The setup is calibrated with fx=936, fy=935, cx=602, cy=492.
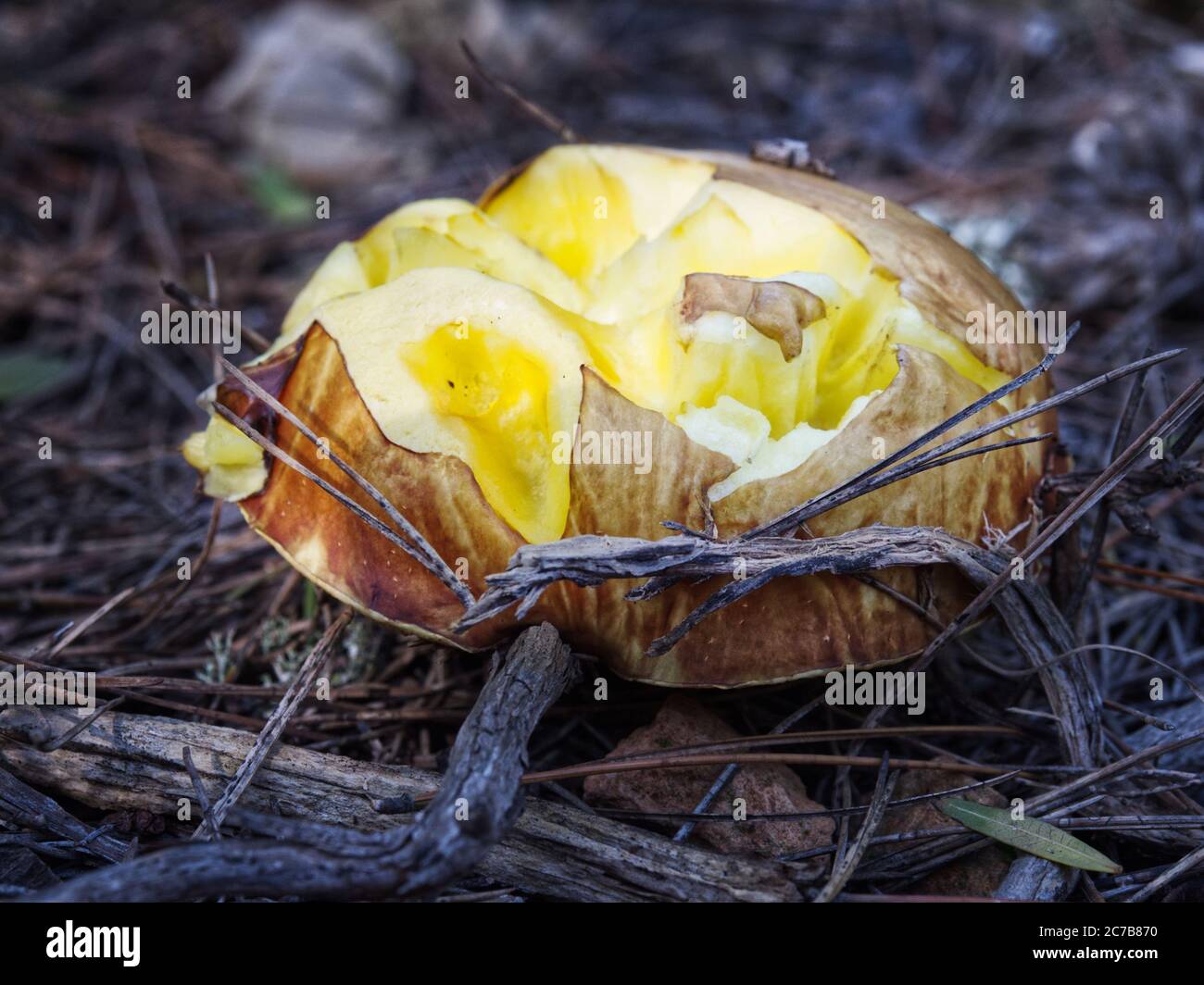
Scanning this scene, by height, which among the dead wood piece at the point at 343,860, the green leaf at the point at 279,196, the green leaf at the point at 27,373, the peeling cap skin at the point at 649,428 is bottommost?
the dead wood piece at the point at 343,860

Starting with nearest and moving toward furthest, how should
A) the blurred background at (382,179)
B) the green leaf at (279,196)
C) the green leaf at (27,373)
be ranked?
the blurred background at (382,179) < the green leaf at (27,373) < the green leaf at (279,196)

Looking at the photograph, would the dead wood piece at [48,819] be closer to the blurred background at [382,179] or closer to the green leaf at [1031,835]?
the blurred background at [382,179]

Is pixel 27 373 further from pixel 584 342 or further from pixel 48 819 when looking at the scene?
pixel 584 342

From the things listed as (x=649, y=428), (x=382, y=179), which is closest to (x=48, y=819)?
(x=649, y=428)

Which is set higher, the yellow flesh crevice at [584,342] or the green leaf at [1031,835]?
the yellow flesh crevice at [584,342]

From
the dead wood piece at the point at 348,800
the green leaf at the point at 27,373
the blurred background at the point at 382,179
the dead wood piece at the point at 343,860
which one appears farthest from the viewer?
the green leaf at the point at 27,373

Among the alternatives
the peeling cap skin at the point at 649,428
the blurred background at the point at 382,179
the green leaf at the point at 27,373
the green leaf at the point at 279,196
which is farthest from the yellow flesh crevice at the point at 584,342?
the green leaf at the point at 279,196
